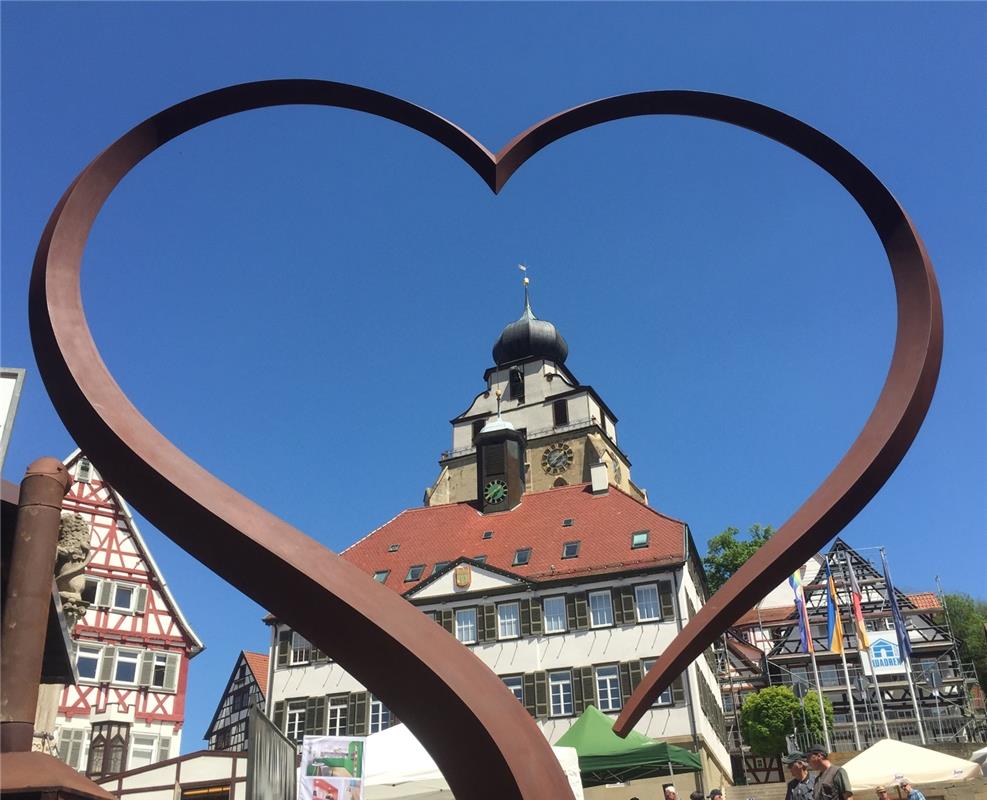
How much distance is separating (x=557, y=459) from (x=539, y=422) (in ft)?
11.2

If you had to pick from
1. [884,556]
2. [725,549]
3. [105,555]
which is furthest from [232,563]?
[725,549]

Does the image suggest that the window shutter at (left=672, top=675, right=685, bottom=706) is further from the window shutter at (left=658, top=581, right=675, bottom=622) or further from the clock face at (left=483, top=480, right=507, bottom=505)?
the clock face at (left=483, top=480, right=507, bottom=505)

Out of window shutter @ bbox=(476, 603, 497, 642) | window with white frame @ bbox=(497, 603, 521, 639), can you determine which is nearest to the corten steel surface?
window with white frame @ bbox=(497, 603, 521, 639)

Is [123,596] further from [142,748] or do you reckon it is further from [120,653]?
[142,748]

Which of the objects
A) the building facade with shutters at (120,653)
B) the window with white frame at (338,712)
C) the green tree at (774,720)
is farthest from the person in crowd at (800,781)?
the green tree at (774,720)

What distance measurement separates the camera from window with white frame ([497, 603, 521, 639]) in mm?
34625

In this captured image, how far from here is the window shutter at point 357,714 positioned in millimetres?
34062

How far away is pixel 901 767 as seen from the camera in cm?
1202

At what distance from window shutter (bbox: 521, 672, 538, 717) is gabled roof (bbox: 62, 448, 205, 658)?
11288 mm

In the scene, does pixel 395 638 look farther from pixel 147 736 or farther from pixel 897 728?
pixel 897 728

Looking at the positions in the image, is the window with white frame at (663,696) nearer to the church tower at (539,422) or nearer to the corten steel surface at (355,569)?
the church tower at (539,422)

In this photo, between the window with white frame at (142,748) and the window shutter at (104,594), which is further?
the window shutter at (104,594)

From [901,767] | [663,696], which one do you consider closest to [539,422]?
[663,696]

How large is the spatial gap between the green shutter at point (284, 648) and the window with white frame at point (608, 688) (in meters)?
12.6
